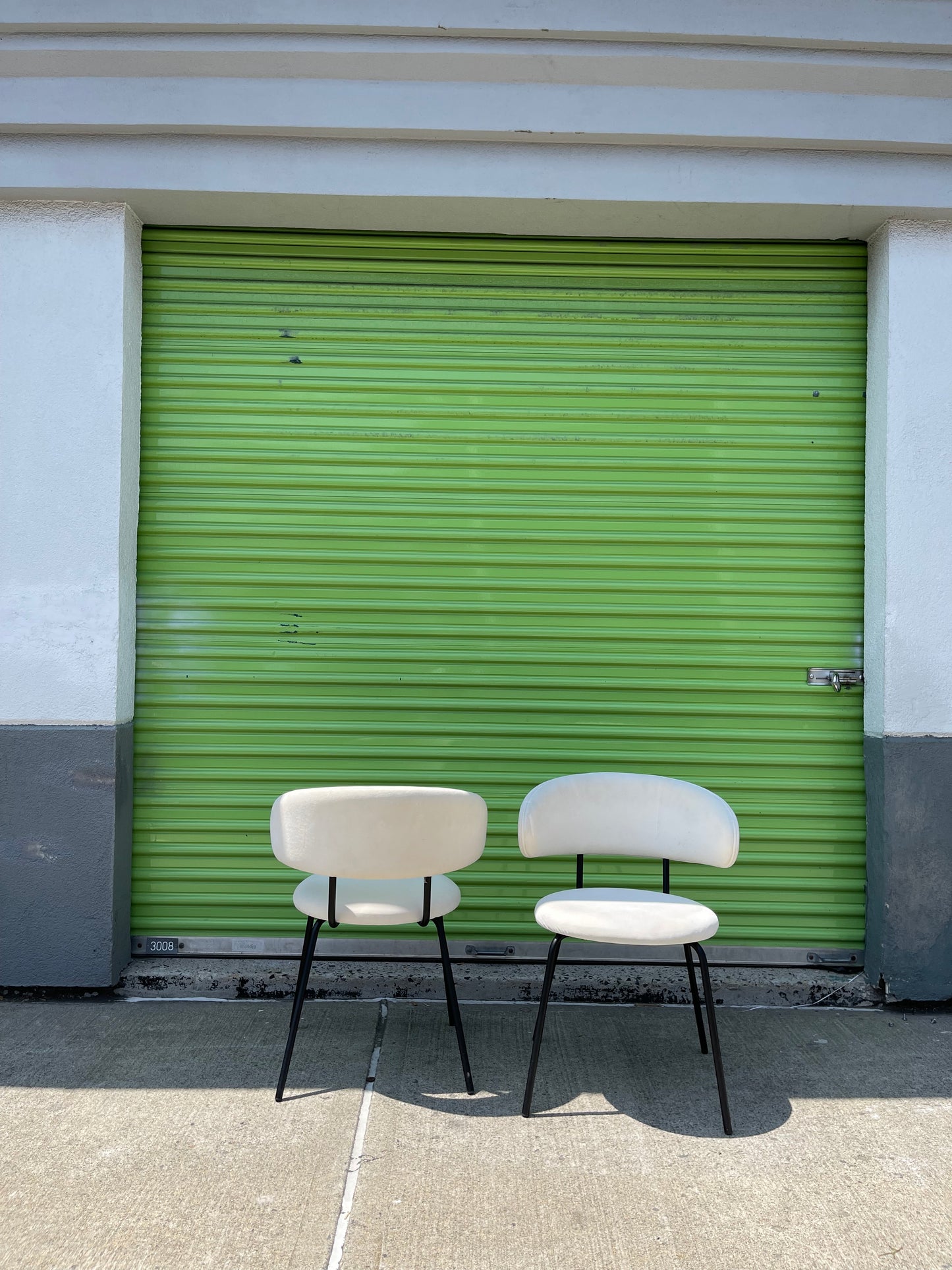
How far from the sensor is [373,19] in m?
3.52

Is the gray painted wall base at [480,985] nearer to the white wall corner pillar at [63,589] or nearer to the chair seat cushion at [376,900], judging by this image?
the white wall corner pillar at [63,589]

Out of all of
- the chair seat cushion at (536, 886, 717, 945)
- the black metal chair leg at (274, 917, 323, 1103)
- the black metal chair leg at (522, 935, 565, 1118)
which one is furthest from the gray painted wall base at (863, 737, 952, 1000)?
the black metal chair leg at (274, 917, 323, 1103)

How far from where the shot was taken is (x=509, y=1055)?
321cm

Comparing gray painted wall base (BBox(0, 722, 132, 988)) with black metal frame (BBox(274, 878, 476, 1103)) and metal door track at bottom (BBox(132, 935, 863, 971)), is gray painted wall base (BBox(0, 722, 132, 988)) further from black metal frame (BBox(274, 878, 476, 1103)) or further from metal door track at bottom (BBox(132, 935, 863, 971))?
black metal frame (BBox(274, 878, 476, 1103))

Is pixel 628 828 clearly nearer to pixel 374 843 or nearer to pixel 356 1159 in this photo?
pixel 374 843

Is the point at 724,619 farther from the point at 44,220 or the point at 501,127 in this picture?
the point at 44,220

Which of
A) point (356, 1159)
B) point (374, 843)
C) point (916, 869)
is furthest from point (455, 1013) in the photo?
point (916, 869)

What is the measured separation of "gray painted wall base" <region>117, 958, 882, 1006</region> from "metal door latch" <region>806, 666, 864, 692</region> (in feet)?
3.95

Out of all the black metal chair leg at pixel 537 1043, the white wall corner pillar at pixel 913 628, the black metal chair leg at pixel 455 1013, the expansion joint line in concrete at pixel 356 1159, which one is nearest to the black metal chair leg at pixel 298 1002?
the expansion joint line in concrete at pixel 356 1159

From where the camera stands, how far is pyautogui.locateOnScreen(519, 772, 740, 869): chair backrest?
327 cm

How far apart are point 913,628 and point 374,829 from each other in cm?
238

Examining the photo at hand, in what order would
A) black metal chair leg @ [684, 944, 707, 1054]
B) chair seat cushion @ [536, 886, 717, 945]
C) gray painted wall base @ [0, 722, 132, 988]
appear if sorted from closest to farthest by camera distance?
chair seat cushion @ [536, 886, 717, 945]
black metal chair leg @ [684, 944, 707, 1054]
gray painted wall base @ [0, 722, 132, 988]

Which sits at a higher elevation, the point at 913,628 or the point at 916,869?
the point at 913,628

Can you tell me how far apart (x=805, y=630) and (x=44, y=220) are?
3567mm
